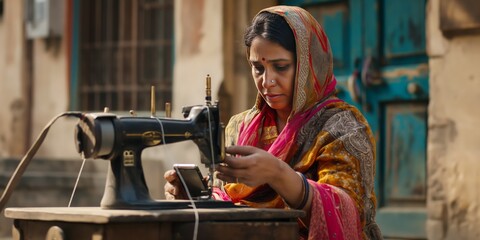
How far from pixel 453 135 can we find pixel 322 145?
2.84 m

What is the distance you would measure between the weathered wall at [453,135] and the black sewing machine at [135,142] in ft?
10.3

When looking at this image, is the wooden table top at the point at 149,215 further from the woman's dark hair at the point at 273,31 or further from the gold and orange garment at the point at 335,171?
the woman's dark hair at the point at 273,31

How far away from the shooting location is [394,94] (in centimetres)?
→ 720

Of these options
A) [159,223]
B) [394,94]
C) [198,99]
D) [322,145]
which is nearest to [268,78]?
[322,145]

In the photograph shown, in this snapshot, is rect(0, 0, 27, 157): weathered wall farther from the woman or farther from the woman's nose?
the woman's nose

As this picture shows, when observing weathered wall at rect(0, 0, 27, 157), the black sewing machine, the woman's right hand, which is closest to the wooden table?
the black sewing machine

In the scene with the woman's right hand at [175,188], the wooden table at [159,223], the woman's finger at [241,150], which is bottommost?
the wooden table at [159,223]

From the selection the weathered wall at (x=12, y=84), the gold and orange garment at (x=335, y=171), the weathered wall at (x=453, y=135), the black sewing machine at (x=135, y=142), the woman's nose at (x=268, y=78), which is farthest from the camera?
the weathered wall at (x=12, y=84)

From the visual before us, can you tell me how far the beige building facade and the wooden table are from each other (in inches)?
127

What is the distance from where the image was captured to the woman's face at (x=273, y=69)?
3.81 metres

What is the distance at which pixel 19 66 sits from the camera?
10000 mm

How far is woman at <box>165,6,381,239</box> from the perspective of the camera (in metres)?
3.66

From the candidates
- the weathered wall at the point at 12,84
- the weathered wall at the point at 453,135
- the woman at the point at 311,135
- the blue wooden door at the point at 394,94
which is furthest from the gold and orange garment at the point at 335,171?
the weathered wall at the point at 12,84

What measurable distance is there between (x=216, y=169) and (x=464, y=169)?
3.21 metres
